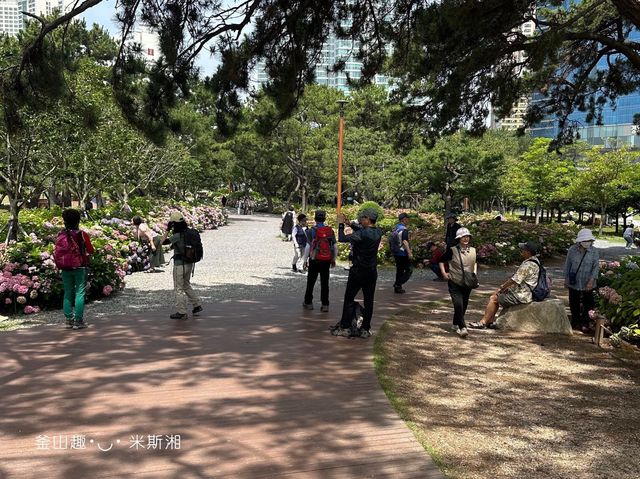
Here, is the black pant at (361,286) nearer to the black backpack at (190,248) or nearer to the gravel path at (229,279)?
the black backpack at (190,248)

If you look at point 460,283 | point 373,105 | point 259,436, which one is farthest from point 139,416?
point 373,105

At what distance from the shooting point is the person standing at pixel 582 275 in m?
7.19

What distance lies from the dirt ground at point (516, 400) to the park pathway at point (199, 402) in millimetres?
317

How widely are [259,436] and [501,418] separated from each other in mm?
1944

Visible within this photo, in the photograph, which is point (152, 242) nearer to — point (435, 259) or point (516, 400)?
point (435, 259)

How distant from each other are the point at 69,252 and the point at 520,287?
Answer: 5.88 meters

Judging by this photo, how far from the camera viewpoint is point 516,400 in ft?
15.8

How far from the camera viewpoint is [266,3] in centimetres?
852

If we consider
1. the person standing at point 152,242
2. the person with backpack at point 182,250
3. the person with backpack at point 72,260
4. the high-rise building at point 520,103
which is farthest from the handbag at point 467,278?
the person standing at point 152,242

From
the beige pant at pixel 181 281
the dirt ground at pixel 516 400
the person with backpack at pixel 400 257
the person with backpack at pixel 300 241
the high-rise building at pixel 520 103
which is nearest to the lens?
the dirt ground at pixel 516 400

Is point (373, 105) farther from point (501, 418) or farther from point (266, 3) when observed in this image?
point (501, 418)

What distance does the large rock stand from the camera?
7.39 m

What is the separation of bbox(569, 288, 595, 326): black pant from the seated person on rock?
0.59 meters

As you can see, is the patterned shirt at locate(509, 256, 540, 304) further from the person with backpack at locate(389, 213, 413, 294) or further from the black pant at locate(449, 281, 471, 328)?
the person with backpack at locate(389, 213, 413, 294)
